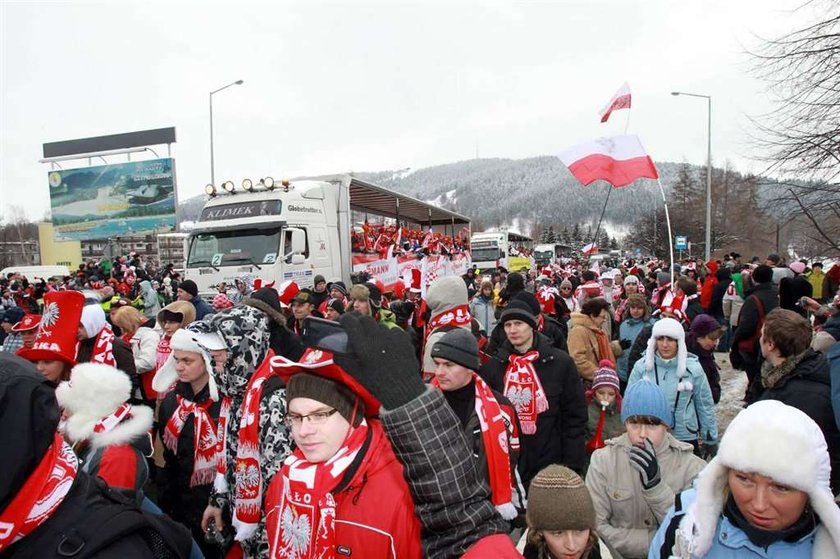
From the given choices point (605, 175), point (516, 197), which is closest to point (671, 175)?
point (516, 197)

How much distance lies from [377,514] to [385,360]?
504 millimetres

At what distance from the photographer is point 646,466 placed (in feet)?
8.82

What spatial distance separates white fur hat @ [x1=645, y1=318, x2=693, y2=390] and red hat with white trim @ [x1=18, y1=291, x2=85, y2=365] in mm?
4200

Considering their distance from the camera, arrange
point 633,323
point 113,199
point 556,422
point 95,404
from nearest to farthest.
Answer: point 95,404 < point 556,422 < point 633,323 < point 113,199

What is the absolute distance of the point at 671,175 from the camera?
477ft

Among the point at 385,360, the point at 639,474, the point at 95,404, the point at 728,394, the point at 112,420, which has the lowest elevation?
the point at 728,394

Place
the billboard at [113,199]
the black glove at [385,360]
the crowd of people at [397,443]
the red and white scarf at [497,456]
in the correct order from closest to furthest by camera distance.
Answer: the crowd of people at [397,443], the black glove at [385,360], the red and white scarf at [497,456], the billboard at [113,199]

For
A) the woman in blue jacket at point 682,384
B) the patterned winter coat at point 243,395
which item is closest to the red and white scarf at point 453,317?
the woman in blue jacket at point 682,384

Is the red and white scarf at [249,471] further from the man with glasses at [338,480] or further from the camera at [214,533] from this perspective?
the man with glasses at [338,480]

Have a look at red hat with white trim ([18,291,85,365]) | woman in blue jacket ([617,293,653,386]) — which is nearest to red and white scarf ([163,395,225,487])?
red hat with white trim ([18,291,85,365])

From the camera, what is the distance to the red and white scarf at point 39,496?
4.07 ft

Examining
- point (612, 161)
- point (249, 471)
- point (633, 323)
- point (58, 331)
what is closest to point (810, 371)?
point (633, 323)

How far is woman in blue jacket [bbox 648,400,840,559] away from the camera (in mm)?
1644

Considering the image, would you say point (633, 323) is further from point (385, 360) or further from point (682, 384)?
point (385, 360)
